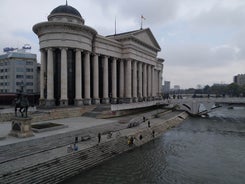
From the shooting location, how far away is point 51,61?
45.8 meters

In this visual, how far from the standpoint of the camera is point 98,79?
55375 mm

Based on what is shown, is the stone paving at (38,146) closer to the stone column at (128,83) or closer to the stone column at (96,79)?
the stone column at (96,79)

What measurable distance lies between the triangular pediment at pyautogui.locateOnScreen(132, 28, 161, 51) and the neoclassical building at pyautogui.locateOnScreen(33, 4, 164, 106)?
A: 0.98 ft

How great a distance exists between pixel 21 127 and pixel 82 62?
28.1 metres

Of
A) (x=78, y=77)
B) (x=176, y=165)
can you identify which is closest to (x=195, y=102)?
(x=78, y=77)

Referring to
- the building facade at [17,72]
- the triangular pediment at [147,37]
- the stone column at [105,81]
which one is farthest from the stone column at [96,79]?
the building facade at [17,72]

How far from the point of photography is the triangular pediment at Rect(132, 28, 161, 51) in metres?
64.6

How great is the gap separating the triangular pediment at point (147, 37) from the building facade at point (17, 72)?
4366 centimetres

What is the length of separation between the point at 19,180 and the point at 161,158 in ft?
50.4

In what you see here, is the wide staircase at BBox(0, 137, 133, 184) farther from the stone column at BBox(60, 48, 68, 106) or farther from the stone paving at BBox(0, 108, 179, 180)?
the stone column at BBox(60, 48, 68, 106)

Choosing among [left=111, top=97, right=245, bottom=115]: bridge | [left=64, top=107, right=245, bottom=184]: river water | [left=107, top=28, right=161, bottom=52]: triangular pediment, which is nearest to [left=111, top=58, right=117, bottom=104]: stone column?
[left=107, top=28, right=161, bottom=52]: triangular pediment

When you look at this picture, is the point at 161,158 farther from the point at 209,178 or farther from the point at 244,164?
the point at 244,164

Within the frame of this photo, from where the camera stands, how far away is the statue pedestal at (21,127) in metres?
25.6

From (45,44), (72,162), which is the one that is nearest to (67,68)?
(45,44)
